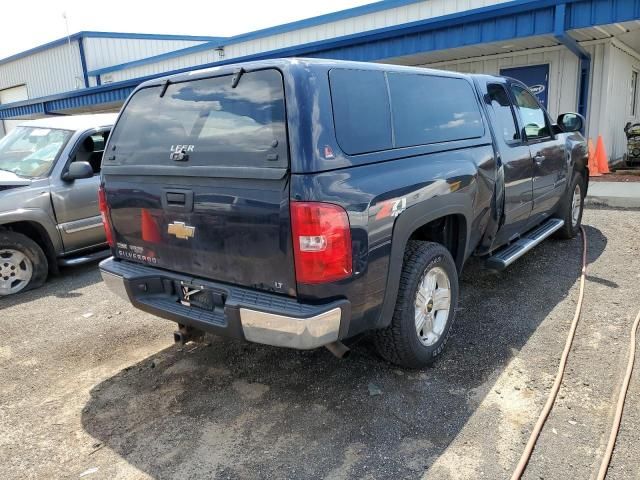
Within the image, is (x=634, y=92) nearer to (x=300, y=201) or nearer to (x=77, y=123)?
(x=77, y=123)

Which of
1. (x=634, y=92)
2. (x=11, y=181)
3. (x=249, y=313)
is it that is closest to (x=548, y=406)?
(x=249, y=313)

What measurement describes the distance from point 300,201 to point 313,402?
4.44 ft

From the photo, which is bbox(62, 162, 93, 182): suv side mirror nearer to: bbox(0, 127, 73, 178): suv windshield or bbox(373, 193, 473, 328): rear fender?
bbox(0, 127, 73, 178): suv windshield

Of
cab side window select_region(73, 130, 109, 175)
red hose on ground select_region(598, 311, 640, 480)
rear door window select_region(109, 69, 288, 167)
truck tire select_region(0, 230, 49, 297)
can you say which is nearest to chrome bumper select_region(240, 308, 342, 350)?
rear door window select_region(109, 69, 288, 167)

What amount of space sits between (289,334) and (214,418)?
2.84 ft

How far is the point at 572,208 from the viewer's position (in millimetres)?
6273

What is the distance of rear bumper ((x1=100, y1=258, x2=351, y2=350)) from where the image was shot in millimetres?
2652

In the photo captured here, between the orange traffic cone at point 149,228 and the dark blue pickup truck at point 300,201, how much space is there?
1 centimetres

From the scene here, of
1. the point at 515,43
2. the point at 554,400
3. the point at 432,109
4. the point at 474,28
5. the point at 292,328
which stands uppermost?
the point at 474,28

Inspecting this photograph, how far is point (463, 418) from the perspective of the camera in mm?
2975

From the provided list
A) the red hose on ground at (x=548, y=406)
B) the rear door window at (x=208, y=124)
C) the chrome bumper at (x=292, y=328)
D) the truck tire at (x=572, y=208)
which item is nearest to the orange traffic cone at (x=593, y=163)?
the truck tire at (x=572, y=208)

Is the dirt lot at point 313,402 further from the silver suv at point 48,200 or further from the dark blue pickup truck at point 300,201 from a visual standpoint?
the silver suv at point 48,200

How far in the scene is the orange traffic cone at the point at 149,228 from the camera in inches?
129

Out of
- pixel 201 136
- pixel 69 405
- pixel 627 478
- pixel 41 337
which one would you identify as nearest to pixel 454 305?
pixel 627 478
